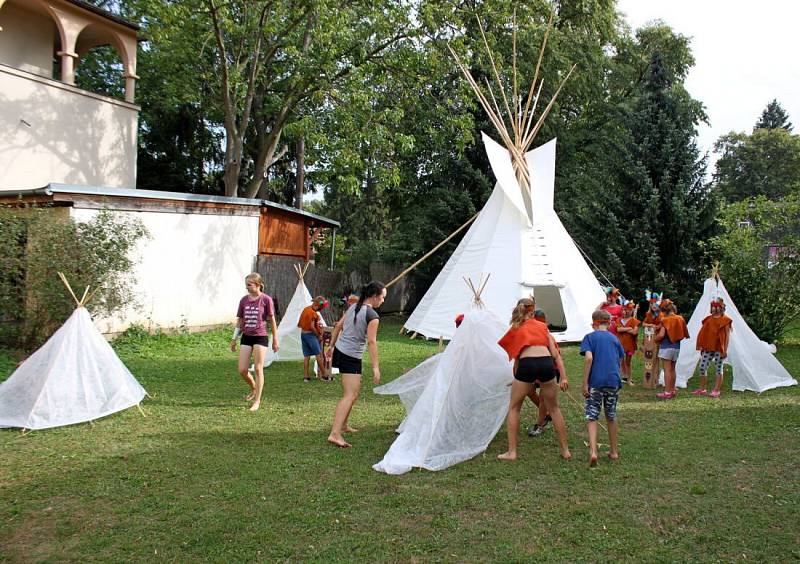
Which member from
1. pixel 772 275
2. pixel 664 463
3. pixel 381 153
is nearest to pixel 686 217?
pixel 772 275

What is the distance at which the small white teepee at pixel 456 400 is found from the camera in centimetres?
526

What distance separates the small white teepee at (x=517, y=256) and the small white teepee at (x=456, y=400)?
6.78 meters

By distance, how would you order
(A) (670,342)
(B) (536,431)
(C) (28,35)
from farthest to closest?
1. (C) (28,35)
2. (A) (670,342)
3. (B) (536,431)

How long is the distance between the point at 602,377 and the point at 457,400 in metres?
1.31

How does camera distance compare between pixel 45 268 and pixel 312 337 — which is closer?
pixel 312 337

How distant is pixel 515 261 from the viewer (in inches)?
523

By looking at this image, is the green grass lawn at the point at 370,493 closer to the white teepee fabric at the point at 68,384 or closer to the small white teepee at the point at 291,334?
the white teepee fabric at the point at 68,384

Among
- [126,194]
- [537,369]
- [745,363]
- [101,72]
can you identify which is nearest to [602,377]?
[537,369]

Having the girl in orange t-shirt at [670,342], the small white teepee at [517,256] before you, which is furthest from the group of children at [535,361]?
the small white teepee at [517,256]

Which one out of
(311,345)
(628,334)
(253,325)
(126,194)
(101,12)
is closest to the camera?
(253,325)

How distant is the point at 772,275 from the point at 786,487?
9782 millimetres

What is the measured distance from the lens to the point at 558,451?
18.5 feet

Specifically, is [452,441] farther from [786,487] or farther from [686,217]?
[686,217]

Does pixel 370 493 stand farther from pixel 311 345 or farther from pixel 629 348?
pixel 629 348
